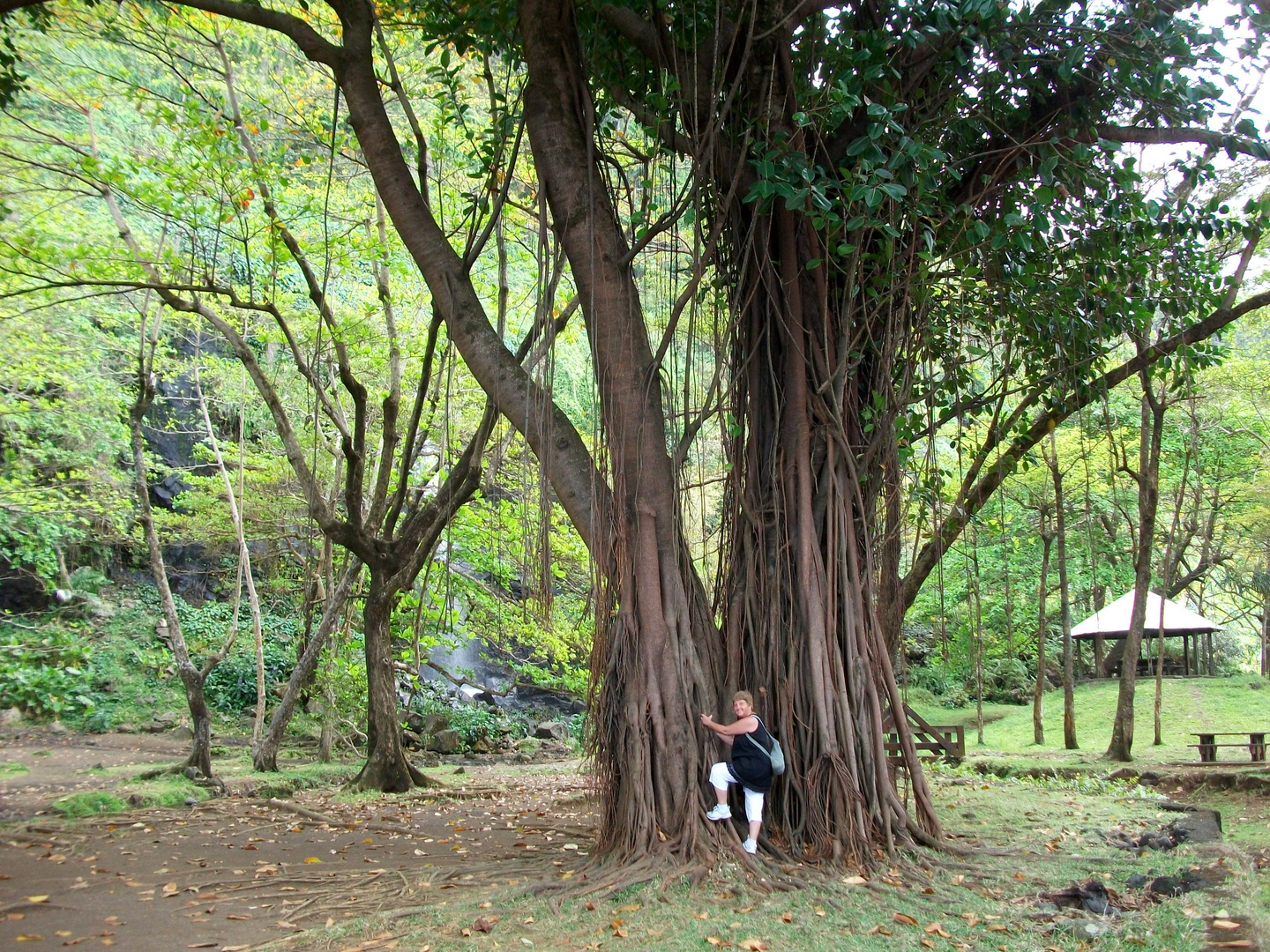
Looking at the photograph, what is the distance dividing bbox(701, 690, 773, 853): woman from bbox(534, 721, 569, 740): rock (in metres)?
11.0

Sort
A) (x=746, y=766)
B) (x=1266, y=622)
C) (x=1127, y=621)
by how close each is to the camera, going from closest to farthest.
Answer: (x=746, y=766), (x=1127, y=621), (x=1266, y=622)

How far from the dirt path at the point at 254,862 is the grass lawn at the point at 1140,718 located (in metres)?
7.52

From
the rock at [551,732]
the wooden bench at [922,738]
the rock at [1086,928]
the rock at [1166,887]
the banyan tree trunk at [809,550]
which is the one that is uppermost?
the banyan tree trunk at [809,550]

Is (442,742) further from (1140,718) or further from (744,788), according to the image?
(1140,718)

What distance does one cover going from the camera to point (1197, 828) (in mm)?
5074

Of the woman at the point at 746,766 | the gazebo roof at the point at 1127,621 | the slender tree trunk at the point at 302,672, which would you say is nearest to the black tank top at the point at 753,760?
the woman at the point at 746,766

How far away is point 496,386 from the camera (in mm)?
4504

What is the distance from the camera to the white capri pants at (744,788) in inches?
160

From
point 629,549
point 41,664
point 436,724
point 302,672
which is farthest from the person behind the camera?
point 436,724

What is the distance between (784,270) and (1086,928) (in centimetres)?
310

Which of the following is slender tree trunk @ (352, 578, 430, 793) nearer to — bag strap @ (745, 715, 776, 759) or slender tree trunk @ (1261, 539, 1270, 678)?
bag strap @ (745, 715, 776, 759)

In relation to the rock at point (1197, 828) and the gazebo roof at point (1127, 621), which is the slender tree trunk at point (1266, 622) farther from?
A: the rock at point (1197, 828)

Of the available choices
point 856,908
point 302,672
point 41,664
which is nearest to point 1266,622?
point 302,672

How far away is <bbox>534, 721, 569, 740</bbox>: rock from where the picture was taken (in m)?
14.8
